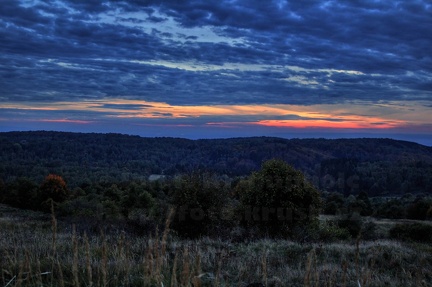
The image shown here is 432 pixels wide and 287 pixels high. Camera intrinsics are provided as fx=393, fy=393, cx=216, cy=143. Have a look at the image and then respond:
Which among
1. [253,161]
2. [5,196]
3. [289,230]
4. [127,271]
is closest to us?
[127,271]

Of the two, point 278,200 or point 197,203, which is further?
point 278,200

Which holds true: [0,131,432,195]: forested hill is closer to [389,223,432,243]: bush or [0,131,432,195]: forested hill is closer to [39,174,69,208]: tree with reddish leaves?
[39,174,69,208]: tree with reddish leaves

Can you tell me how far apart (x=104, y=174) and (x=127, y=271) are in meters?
122

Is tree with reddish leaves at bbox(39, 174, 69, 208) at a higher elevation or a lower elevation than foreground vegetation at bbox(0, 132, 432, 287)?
lower

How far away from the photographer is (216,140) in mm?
157125

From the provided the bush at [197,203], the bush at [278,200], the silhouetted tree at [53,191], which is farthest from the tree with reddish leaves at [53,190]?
the bush at [197,203]

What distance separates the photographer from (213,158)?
441 ft

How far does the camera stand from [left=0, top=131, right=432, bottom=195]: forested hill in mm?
108188

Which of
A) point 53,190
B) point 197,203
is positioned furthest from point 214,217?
point 53,190

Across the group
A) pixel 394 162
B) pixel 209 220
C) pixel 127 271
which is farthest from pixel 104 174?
pixel 127 271

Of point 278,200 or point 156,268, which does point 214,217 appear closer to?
point 278,200

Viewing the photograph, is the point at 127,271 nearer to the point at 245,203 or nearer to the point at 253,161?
the point at 245,203

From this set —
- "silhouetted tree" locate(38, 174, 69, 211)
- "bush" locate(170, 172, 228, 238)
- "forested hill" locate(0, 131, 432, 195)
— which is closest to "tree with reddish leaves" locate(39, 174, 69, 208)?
"silhouetted tree" locate(38, 174, 69, 211)

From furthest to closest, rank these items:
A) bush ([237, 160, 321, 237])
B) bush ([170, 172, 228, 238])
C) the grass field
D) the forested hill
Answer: the forested hill, bush ([237, 160, 321, 237]), bush ([170, 172, 228, 238]), the grass field
